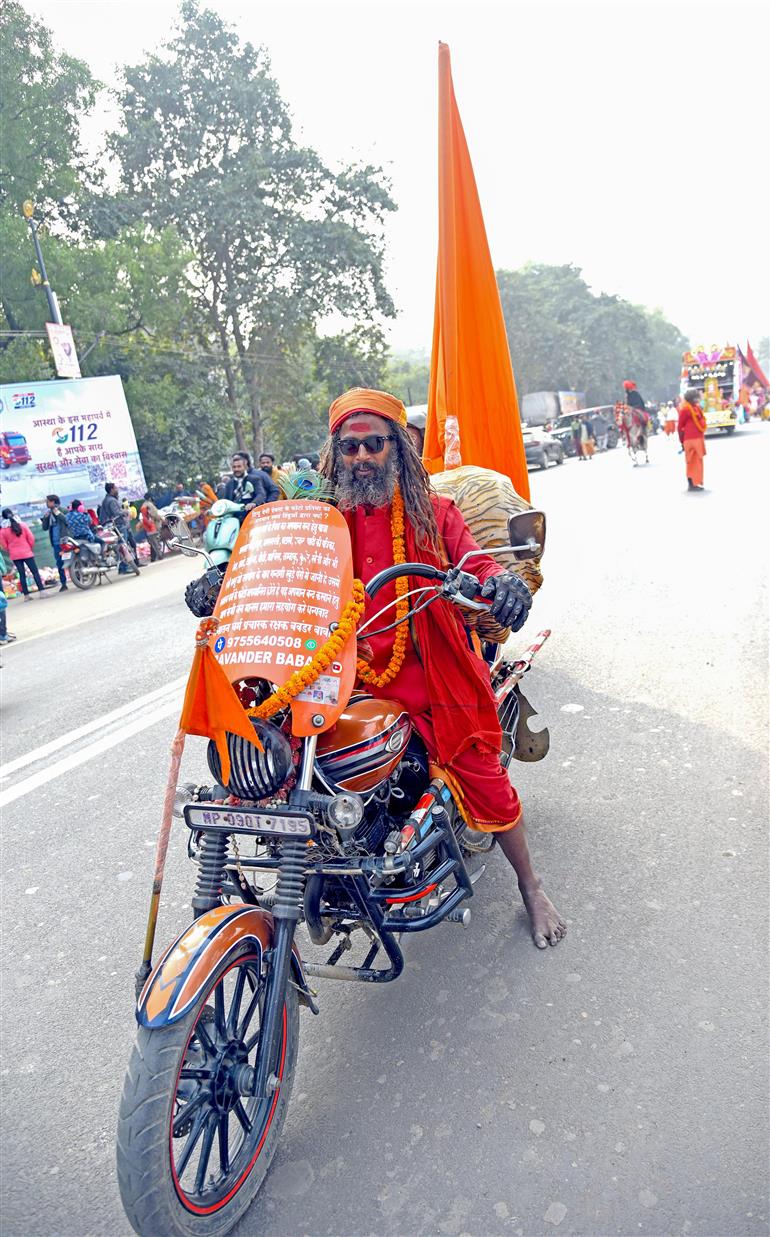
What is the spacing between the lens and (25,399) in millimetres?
19312

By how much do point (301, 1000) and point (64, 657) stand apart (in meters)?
7.33

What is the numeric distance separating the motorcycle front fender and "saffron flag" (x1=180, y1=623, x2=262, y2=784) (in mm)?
432

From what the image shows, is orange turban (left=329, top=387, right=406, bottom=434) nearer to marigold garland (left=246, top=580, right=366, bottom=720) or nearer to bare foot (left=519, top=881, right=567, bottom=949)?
marigold garland (left=246, top=580, right=366, bottom=720)

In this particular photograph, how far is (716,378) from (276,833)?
32105 mm

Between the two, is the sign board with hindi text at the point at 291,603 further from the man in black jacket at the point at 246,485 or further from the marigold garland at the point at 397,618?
the man in black jacket at the point at 246,485

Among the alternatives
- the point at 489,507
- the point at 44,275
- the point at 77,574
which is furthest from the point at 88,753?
the point at 44,275

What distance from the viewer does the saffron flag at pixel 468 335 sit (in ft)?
17.8

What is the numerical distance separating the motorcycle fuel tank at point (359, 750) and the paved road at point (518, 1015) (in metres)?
0.88

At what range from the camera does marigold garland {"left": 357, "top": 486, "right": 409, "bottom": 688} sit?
300 cm

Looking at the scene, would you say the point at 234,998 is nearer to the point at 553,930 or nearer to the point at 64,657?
the point at 553,930

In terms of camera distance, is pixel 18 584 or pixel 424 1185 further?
pixel 18 584

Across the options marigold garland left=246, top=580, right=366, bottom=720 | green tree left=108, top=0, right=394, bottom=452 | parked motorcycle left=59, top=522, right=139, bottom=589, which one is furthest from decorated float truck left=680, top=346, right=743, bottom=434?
marigold garland left=246, top=580, right=366, bottom=720

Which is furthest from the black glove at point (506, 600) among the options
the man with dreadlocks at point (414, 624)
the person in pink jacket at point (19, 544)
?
the person in pink jacket at point (19, 544)

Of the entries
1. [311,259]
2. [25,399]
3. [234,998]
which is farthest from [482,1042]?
[311,259]
